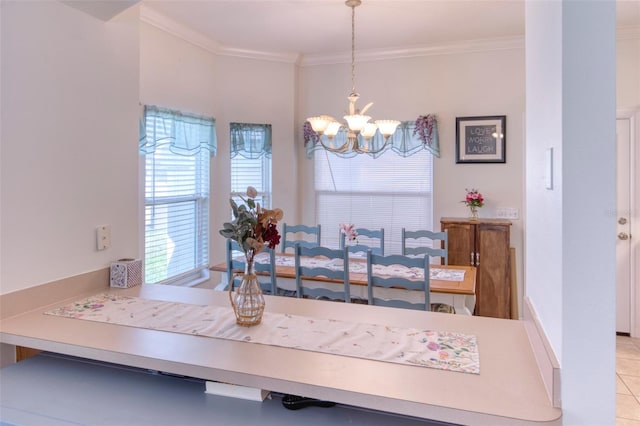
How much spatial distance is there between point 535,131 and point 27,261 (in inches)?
75.2

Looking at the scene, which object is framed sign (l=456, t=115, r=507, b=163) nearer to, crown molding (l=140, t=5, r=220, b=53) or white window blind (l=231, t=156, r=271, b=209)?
white window blind (l=231, t=156, r=271, b=209)

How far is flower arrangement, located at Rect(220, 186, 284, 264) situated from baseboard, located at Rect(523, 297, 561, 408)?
0.88 metres

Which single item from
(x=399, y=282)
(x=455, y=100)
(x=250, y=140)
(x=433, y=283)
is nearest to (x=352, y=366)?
(x=399, y=282)

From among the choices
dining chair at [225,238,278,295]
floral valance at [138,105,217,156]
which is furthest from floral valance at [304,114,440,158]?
dining chair at [225,238,278,295]

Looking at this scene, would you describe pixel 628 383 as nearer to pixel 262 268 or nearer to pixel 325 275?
pixel 325 275

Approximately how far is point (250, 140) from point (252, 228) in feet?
9.66

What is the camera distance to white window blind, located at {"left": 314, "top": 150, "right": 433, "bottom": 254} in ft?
14.2

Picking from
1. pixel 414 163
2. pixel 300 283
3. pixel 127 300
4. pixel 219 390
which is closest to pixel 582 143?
pixel 219 390

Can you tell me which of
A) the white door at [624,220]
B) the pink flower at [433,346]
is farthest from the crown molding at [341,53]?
the pink flower at [433,346]

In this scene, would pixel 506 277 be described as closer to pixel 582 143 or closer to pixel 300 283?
pixel 300 283

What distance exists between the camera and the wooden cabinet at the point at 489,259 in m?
3.69

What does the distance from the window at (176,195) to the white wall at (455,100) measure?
152cm

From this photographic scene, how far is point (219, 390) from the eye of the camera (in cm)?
132

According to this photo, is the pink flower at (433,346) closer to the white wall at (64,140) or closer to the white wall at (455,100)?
the white wall at (64,140)
